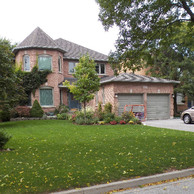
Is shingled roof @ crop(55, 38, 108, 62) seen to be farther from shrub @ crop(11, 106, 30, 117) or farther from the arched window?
shrub @ crop(11, 106, 30, 117)

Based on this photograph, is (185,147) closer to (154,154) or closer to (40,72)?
(154,154)

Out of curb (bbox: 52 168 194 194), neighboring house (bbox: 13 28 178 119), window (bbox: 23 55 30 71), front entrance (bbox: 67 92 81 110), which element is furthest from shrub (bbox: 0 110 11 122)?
curb (bbox: 52 168 194 194)

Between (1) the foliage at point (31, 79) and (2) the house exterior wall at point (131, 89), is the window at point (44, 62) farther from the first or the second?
(2) the house exterior wall at point (131, 89)

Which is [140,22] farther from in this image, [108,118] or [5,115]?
[5,115]

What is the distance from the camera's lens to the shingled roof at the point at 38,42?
2113 centimetres

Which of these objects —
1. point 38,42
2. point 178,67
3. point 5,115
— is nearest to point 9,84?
point 5,115

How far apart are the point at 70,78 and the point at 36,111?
6.32 m

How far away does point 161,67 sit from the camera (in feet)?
82.4

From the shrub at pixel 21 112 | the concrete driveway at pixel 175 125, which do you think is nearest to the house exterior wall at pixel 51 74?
the shrub at pixel 21 112

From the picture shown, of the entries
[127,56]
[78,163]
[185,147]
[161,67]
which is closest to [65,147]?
[78,163]

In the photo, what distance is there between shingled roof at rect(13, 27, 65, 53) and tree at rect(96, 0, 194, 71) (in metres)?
13.5

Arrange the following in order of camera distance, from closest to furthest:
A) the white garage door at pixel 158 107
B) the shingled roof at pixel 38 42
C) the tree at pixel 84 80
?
the tree at pixel 84 80
the white garage door at pixel 158 107
the shingled roof at pixel 38 42

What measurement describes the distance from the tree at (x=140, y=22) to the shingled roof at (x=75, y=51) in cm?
Result: 1540

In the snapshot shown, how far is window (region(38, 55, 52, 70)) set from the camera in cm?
2148
